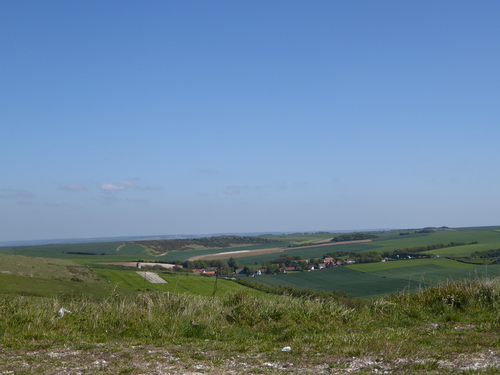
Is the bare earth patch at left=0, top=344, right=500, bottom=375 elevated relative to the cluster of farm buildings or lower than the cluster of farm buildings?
elevated

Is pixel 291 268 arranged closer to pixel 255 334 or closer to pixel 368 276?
pixel 368 276

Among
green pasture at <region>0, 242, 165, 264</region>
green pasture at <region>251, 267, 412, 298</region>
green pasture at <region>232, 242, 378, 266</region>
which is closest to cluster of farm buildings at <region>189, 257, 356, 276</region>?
green pasture at <region>251, 267, 412, 298</region>

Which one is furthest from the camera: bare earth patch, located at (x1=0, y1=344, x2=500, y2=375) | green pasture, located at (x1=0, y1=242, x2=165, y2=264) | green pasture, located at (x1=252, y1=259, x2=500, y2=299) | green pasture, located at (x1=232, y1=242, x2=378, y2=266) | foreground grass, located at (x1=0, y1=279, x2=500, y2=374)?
green pasture, located at (x1=0, y1=242, x2=165, y2=264)

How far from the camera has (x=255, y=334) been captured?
327 inches

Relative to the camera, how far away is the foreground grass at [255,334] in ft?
19.3

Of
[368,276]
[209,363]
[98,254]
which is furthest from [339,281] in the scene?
[98,254]

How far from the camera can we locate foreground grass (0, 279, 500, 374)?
5891 millimetres

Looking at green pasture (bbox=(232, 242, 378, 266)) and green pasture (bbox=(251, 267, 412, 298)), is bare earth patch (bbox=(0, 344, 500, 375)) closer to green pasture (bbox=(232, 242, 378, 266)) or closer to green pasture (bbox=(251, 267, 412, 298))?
green pasture (bbox=(251, 267, 412, 298))

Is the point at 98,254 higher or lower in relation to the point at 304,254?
higher

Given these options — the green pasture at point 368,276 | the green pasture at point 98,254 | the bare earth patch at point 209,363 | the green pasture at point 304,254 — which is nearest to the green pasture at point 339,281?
the green pasture at point 368,276

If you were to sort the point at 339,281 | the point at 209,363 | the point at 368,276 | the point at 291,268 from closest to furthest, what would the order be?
1. the point at 209,363
2. the point at 339,281
3. the point at 368,276
4. the point at 291,268

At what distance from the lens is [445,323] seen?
8781mm

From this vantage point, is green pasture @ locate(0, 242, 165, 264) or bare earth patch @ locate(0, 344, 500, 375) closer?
bare earth patch @ locate(0, 344, 500, 375)

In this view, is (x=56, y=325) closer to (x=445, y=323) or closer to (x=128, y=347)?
(x=128, y=347)
